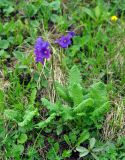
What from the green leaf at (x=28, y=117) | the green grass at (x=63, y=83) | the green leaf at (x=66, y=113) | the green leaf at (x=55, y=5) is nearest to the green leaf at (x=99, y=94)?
the green grass at (x=63, y=83)

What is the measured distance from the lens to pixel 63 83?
3.32 metres

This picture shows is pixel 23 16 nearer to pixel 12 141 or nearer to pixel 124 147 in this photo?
pixel 12 141

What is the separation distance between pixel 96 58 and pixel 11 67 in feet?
2.49

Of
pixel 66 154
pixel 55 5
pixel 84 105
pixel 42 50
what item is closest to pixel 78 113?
pixel 84 105

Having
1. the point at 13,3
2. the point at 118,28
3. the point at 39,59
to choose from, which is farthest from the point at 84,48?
the point at 13,3

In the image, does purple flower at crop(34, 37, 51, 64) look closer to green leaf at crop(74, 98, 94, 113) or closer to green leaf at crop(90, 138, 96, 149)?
green leaf at crop(74, 98, 94, 113)

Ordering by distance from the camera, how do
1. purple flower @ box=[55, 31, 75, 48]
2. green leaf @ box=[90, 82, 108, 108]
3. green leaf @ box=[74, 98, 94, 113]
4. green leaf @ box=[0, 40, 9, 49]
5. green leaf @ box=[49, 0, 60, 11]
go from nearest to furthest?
1. green leaf @ box=[74, 98, 94, 113]
2. green leaf @ box=[90, 82, 108, 108]
3. purple flower @ box=[55, 31, 75, 48]
4. green leaf @ box=[0, 40, 9, 49]
5. green leaf @ box=[49, 0, 60, 11]

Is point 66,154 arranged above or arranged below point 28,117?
below

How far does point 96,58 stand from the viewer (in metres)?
3.55

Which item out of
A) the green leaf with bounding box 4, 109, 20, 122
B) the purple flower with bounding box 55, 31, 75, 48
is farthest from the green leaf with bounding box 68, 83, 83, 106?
the purple flower with bounding box 55, 31, 75, 48

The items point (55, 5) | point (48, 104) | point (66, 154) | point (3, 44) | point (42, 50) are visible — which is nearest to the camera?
point (66, 154)

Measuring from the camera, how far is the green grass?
2910 mm

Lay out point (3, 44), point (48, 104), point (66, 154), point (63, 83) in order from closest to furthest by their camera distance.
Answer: point (66, 154)
point (48, 104)
point (63, 83)
point (3, 44)

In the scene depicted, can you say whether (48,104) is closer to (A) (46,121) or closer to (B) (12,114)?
(A) (46,121)
